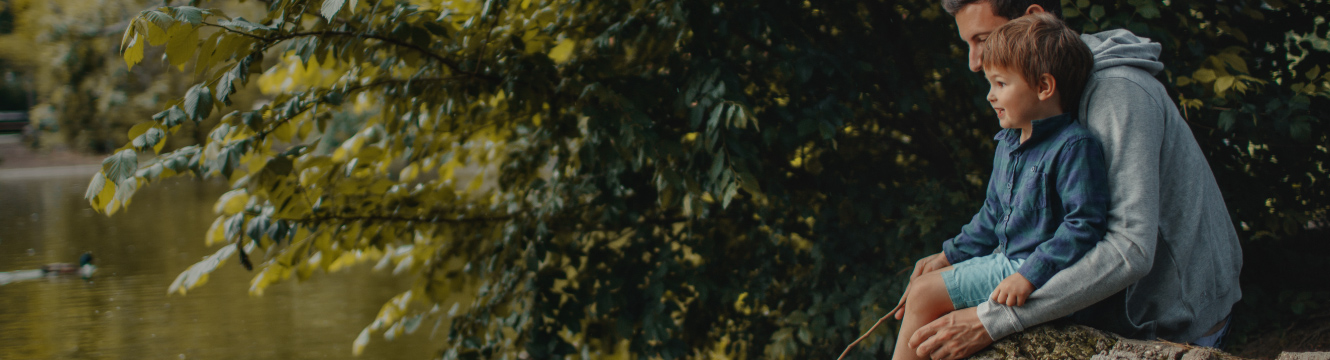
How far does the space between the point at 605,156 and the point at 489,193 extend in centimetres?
107

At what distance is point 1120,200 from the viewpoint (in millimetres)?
1613

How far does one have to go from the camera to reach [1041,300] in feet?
5.49

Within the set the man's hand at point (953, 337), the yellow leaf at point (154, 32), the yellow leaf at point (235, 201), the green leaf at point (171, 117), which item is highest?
the yellow leaf at point (154, 32)

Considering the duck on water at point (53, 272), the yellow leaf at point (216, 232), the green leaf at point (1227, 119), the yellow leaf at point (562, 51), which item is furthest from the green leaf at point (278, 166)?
the duck on water at point (53, 272)

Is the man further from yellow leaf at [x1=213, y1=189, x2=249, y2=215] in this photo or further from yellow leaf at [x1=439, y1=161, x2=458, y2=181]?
yellow leaf at [x1=439, y1=161, x2=458, y2=181]

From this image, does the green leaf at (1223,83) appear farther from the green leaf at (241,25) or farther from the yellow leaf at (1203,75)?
the green leaf at (241,25)

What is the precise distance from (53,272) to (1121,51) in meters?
11.4

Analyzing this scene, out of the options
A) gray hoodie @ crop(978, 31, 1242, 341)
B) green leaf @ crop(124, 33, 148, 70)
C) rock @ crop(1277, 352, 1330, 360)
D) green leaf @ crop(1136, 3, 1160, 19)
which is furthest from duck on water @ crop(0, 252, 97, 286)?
rock @ crop(1277, 352, 1330, 360)

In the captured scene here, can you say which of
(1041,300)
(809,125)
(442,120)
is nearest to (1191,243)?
(1041,300)

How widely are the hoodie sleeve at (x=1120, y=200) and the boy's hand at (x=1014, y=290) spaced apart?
2cm

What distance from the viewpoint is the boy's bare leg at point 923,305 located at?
5.94 feet

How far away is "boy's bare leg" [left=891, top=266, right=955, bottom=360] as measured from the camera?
1.81 meters

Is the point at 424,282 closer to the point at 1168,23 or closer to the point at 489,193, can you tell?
the point at 489,193

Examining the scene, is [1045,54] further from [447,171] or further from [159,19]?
[447,171]
